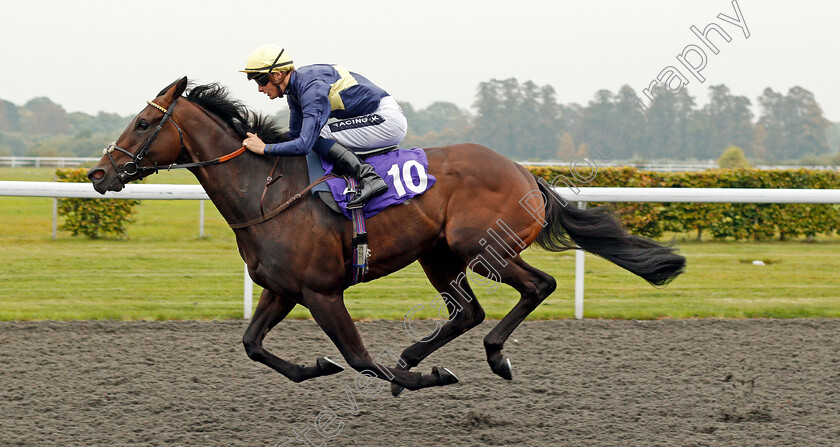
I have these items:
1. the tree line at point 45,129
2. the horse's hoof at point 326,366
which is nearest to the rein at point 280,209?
the horse's hoof at point 326,366

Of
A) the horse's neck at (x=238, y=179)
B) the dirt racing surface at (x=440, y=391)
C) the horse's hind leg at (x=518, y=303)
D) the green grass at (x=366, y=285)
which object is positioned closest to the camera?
the dirt racing surface at (x=440, y=391)

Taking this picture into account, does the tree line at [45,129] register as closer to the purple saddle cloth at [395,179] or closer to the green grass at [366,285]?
the green grass at [366,285]

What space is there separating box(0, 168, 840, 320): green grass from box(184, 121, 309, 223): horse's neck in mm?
1219

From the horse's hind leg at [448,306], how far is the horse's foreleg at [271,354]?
0.40 m

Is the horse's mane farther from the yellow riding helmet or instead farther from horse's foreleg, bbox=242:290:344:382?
horse's foreleg, bbox=242:290:344:382

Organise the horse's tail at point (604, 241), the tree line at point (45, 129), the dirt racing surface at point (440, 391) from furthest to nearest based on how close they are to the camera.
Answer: the tree line at point (45, 129) → the horse's tail at point (604, 241) → the dirt racing surface at point (440, 391)

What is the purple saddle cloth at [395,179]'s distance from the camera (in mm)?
3639

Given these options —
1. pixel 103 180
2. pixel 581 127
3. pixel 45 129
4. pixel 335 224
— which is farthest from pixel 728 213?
pixel 45 129

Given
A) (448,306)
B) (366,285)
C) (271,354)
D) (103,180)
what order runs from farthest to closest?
1. (366,285)
2. (448,306)
3. (271,354)
4. (103,180)

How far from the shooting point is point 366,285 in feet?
25.6

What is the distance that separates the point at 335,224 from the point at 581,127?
530 inches

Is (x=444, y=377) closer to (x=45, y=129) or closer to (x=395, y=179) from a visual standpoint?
(x=395, y=179)

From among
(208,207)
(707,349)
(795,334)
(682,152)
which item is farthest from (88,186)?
(682,152)

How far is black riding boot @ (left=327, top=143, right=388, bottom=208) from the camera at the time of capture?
360 centimetres
